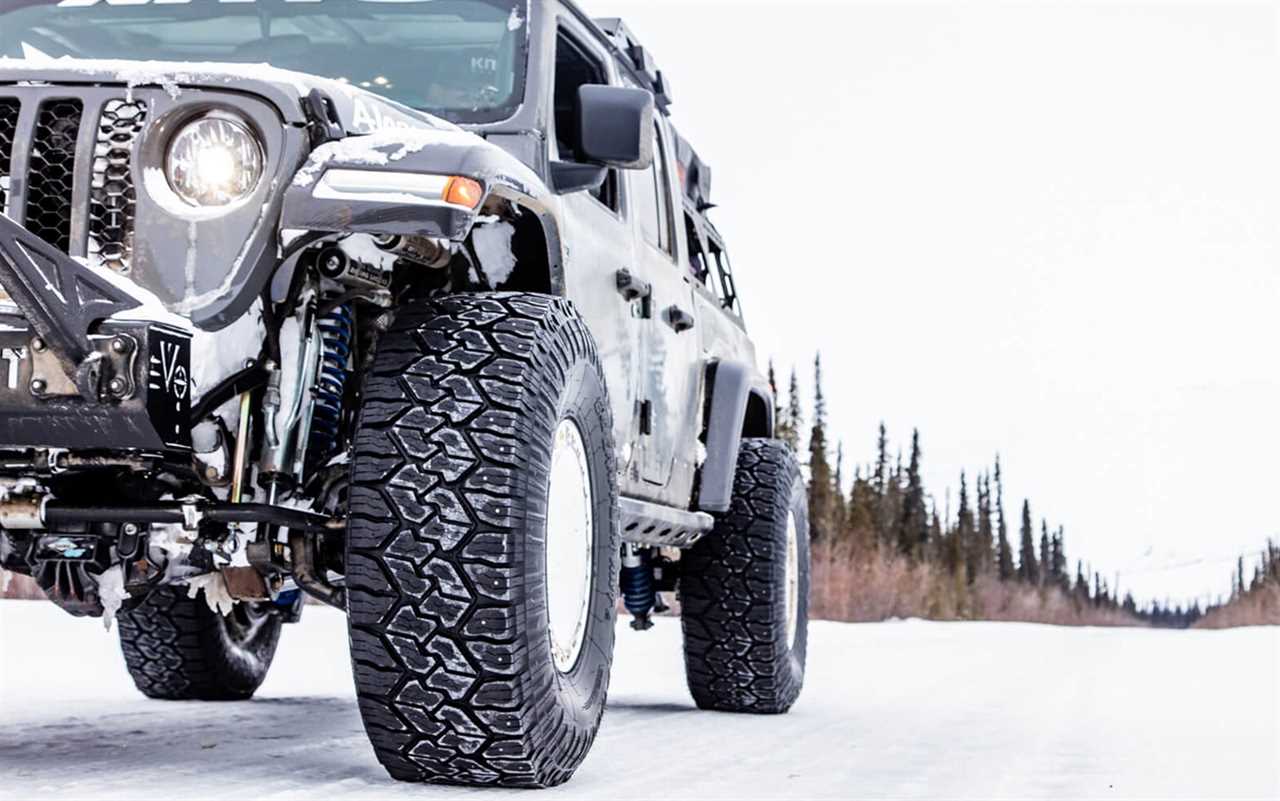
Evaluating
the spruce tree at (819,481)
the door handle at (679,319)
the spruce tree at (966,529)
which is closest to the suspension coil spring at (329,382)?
the door handle at (679,319)

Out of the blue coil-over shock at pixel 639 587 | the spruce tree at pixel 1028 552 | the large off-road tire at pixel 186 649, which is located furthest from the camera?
the spruce tree at pixel 1028 552

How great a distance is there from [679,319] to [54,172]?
10.0 ft

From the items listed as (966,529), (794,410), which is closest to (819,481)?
(794,410)

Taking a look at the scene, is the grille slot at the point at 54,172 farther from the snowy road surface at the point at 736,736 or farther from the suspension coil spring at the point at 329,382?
the snowy road surface at the point at 736,736

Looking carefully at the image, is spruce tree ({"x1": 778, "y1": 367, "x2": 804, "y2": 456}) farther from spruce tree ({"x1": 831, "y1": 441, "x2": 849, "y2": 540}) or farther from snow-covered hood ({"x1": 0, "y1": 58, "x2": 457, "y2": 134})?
snow-covered hood ({"x1": 0, "y1": 58, "x2": 457, "y2": 134})

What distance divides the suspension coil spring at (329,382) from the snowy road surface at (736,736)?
0.79 m

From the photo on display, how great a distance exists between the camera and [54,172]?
3.88 metres

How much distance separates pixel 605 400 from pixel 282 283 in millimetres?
972

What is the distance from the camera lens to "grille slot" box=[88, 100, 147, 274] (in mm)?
3863

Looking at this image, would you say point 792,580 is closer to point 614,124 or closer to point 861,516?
point 614,124

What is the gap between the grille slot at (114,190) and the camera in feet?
12.7

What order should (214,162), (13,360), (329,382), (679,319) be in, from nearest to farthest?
(13,360)
(214,162)
(329,382)
(679,319)

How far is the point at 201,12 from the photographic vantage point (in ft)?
18.4

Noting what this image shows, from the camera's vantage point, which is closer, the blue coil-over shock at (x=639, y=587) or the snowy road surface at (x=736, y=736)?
the snowy road surface at (x=736, y=736)
